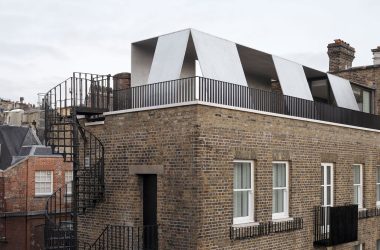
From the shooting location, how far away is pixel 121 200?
1345cm

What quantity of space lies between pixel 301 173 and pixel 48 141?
736 centimetres

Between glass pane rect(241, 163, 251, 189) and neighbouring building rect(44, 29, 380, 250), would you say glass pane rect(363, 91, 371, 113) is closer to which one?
neighbouring building rect(44, 29, 380, 250)

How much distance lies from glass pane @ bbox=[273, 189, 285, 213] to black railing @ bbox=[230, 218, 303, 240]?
0.40 metres

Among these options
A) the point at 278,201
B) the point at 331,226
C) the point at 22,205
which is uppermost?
the point at 278,201

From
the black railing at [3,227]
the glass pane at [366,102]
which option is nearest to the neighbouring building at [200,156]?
the glass pane at [366,102]

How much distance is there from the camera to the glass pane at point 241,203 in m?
12.8

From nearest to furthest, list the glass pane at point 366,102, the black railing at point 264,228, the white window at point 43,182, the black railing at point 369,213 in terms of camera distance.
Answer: the black railing at point 264,228
the black railing at point 369,213
the glass pane at point 366,102
the white window at point 43,182

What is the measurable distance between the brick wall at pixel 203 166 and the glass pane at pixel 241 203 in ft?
1.07

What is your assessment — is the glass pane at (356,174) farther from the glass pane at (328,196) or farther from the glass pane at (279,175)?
the glass pane at (279,175)

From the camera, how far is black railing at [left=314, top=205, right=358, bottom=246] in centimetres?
1545

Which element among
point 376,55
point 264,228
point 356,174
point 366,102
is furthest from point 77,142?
point 376,55

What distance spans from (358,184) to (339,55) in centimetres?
864

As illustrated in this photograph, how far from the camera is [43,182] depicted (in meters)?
30.6

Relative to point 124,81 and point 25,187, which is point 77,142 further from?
point 25,187
